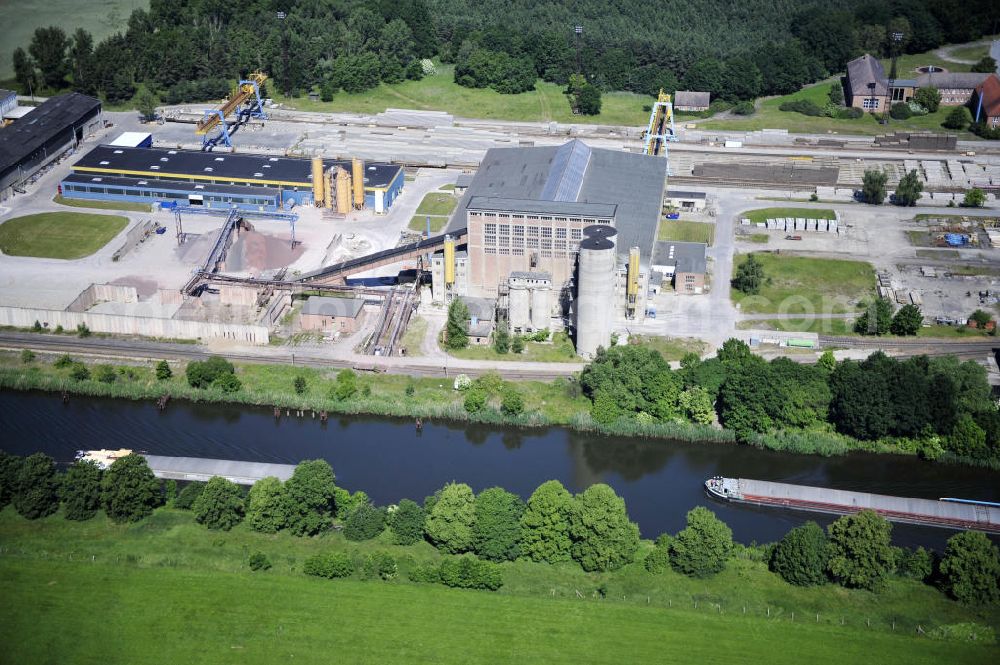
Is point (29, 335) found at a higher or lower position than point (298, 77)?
lower

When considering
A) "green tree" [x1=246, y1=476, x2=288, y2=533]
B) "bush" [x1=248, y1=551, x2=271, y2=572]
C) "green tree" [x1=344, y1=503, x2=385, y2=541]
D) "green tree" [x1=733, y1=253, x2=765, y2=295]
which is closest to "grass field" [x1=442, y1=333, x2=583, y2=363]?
"green tree" [x1=733, y1=253, x2=765, y2=295]

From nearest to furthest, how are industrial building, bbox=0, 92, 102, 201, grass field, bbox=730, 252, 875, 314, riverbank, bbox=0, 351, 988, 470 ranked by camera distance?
riverbank, bbox=0, 351, 988, 470
grass field, bbox=730, 252, 875, 314
industrial building, bbox=0, 92, 102, 201

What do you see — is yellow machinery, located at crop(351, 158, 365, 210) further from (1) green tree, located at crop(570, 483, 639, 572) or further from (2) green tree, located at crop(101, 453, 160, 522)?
(1) green tree, located at crop(570, 483, 639, 572)

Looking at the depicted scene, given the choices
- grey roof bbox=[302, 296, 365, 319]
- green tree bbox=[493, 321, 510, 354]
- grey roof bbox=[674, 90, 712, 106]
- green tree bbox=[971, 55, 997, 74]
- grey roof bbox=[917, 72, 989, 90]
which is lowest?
green tree bbox=[493, 321, 510, 354]

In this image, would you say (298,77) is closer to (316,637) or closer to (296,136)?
(296,136)

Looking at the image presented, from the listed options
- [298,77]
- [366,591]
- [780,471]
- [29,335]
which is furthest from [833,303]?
[298,77]

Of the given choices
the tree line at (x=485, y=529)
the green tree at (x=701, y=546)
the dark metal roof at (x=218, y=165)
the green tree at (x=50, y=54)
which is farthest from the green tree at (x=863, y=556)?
the green tree at (x=50, y=54)

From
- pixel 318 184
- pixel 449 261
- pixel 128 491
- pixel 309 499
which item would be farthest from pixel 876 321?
pixel 128 491

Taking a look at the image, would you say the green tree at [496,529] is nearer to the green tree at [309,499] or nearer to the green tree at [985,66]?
the green tree at [309,499]
